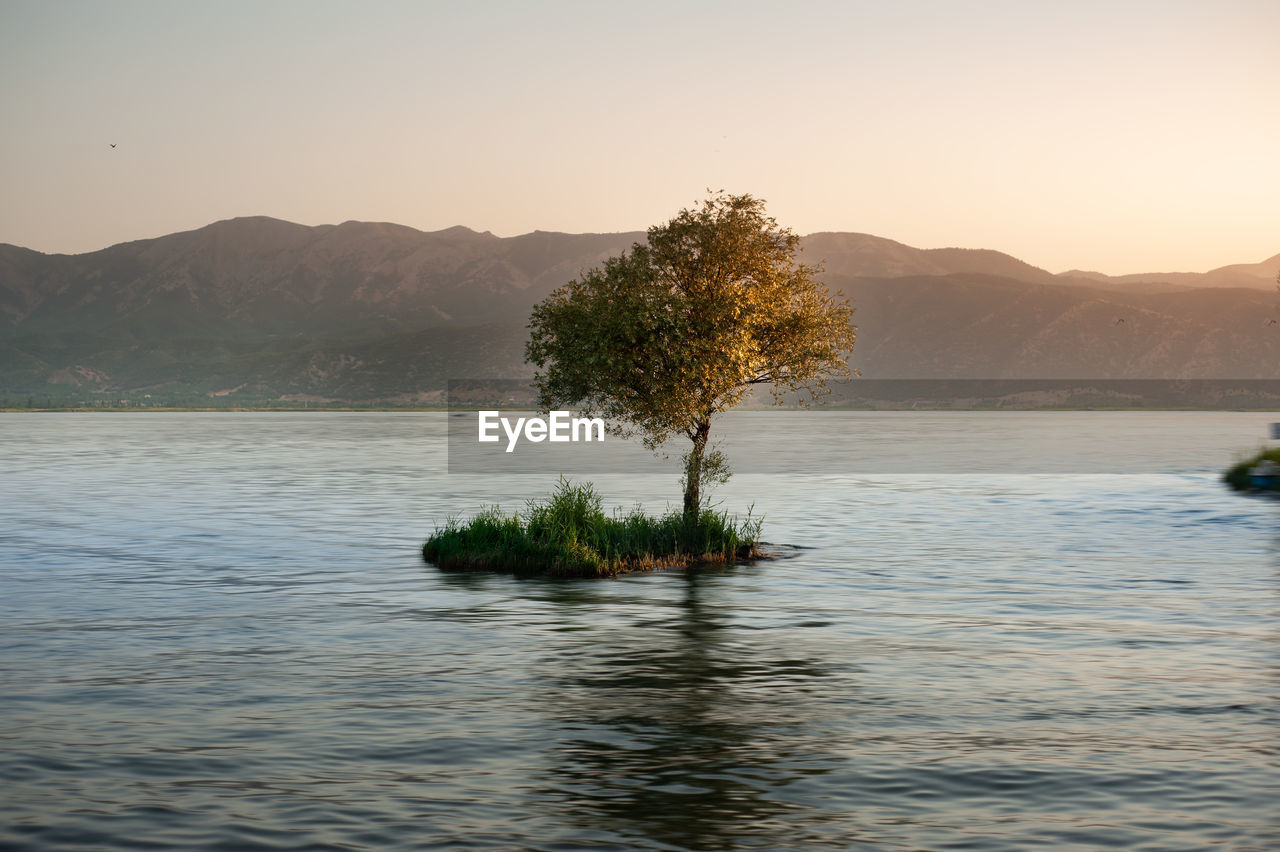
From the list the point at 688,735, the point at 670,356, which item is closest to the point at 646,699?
the point at 688,735

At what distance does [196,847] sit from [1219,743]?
13632 millimetres

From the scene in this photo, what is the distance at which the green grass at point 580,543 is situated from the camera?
134ft

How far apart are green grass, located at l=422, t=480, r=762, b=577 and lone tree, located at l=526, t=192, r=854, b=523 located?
1228 mm

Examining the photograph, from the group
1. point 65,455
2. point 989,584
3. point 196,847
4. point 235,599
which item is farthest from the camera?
point 65,455

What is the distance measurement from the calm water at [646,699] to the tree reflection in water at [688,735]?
8 centimetres

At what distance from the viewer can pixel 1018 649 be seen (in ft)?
90.6

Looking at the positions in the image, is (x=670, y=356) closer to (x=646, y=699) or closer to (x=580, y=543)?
(x=580, y=543)

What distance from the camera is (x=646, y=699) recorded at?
22484mm

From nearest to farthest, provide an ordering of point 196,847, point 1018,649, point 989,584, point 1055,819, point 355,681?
point 196,847 → point 1055,819 → point 355,681 → point 1018,649 → point 989,584

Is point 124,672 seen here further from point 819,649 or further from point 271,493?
point 271,493

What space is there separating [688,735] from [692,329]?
78.4 ft

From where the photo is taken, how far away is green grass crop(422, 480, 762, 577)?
4088 centimetres

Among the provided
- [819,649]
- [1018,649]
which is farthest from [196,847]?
[1018,649]

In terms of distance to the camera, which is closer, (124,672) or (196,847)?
(196,847)
